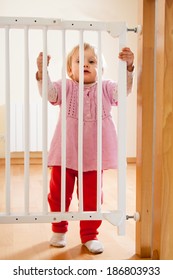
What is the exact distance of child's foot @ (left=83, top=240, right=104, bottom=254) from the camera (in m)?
1.43

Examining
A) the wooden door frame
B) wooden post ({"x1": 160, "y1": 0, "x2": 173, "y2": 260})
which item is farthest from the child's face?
wooden post ({"x1": 160, "y1": 0, "x2": 173, "y2": 260})

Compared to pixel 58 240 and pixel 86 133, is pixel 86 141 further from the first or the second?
pixel 58 240

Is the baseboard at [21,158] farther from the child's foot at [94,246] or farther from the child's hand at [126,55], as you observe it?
the child's hand at [126,55]

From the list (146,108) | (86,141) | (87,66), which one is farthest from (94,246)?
(87,66)

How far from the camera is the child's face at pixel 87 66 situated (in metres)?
1.55

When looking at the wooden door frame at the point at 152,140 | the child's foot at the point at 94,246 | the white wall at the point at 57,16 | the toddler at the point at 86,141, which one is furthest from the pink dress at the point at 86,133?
the white wall at the point at 57,16

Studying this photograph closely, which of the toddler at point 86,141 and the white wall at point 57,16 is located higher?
the white wall at point 57,16

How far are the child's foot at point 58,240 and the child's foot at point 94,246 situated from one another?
0.26 feet

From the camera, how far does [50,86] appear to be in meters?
1.45

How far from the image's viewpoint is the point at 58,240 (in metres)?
1.51

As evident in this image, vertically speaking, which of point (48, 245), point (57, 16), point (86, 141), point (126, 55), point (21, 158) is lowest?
point (48, 245)

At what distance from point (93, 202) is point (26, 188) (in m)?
0.30

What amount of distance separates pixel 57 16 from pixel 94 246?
2.99 m
